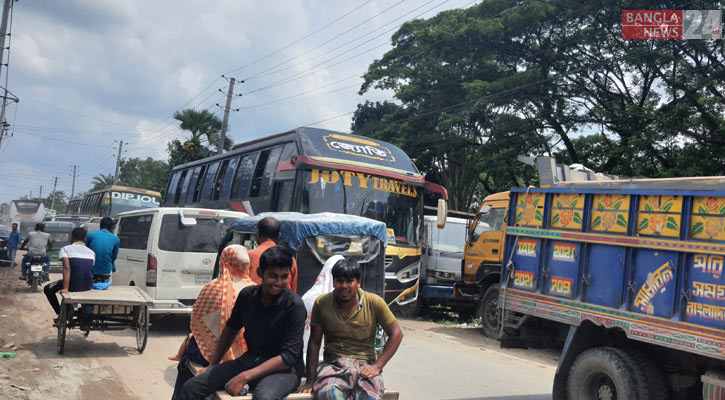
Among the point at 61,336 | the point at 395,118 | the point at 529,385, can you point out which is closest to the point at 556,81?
the point at 395,118

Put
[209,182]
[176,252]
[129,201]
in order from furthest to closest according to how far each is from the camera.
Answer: [129,201], [209,182], [176,252]

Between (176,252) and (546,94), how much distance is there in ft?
53.4

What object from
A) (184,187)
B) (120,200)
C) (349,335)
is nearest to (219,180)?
(184,187)

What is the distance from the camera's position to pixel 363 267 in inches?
304

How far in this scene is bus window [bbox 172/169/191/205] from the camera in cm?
1864

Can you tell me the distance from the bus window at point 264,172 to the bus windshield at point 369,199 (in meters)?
1.59

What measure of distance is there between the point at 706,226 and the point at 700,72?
15014 mm

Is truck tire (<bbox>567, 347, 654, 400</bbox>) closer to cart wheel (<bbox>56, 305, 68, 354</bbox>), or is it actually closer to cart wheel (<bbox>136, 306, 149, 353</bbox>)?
cart wheel (<bbox>136, 306, 149, 353</bbox>)

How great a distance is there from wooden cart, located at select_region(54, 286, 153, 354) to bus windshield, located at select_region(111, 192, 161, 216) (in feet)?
66.8

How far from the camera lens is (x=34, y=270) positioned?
15.0 m

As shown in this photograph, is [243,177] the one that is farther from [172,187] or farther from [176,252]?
[172,187]

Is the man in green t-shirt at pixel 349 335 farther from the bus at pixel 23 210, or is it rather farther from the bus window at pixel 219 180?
the bus at pixel 23 210

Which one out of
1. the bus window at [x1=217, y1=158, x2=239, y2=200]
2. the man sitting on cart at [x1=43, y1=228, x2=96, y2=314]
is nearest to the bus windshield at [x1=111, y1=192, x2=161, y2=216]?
Answer: the bus window at [x1=217, y1=158, x2=239, y2=200]

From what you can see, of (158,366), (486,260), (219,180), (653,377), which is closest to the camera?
(653,377)
